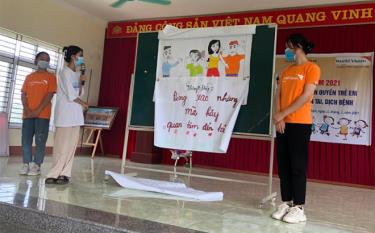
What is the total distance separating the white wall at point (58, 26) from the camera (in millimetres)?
5332

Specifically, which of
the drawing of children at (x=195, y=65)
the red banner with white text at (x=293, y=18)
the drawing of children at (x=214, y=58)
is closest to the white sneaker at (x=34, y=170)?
the drawing of children at (x=195, y=65)

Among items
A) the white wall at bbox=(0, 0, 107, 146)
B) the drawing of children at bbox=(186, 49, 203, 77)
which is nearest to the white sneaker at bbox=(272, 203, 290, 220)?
the drawing of children at bbox=(186, 49, 203, 77)

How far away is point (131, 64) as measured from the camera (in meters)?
6.85

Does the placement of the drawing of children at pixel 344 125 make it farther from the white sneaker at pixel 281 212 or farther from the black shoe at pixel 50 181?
the black shoe at pixel 50 181

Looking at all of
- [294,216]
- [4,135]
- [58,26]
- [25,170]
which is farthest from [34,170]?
[58,26]

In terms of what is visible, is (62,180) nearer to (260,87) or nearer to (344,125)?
(260,87)

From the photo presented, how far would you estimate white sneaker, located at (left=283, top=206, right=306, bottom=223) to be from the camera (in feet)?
7.61

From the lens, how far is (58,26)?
607cm

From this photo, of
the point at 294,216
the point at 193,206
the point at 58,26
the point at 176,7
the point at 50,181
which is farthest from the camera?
the point at 58,26

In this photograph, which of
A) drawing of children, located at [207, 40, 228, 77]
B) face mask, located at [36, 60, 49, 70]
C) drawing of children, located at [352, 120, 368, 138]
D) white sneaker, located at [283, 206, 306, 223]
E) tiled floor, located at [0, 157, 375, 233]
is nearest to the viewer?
tiled floor, located at [0, 157, 375, 233]

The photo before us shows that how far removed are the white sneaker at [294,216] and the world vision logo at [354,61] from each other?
3.42m

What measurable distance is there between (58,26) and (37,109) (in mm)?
3062

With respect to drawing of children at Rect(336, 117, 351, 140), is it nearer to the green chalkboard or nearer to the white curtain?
the green chalkboard

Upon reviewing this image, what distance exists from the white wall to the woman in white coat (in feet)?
8.75
